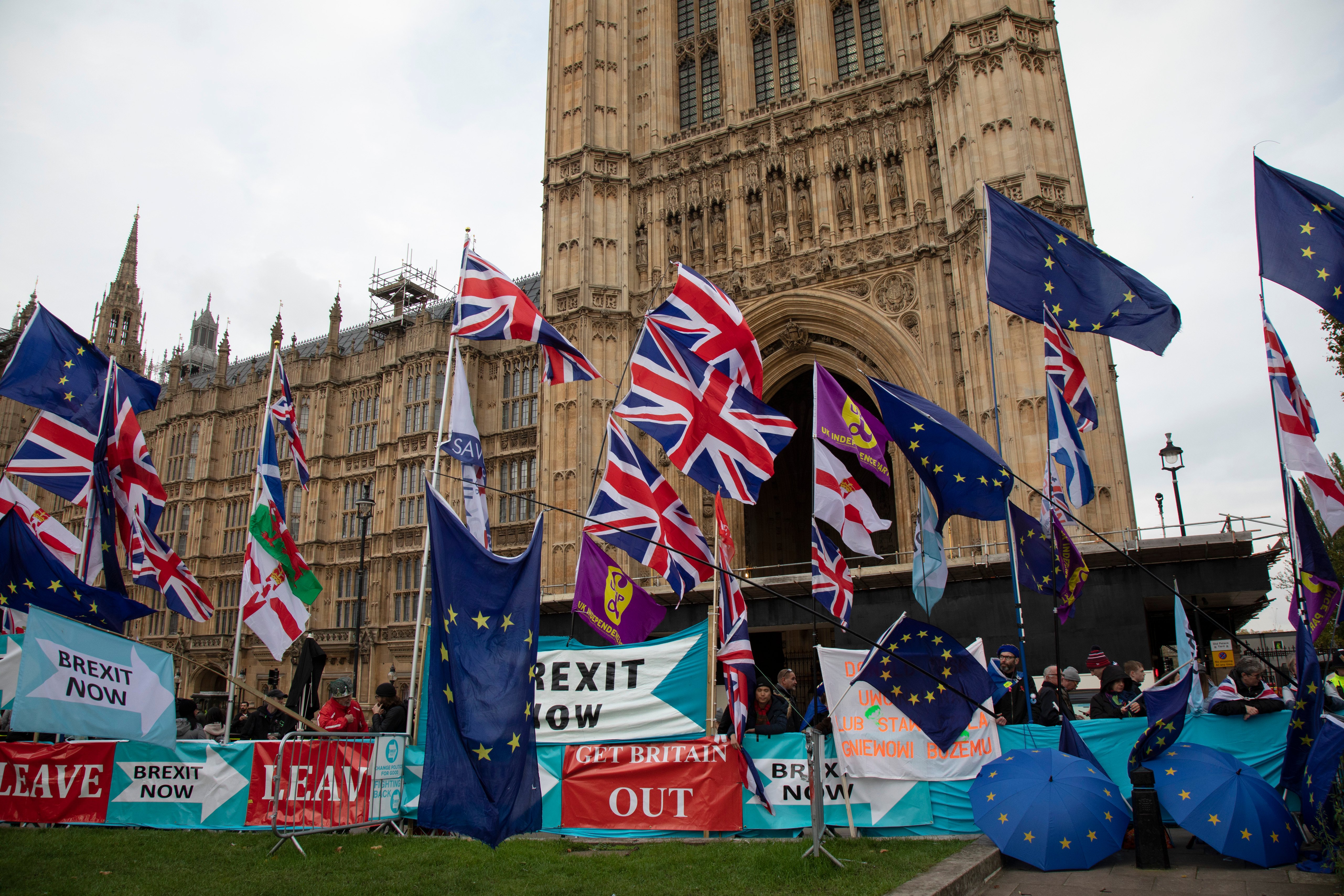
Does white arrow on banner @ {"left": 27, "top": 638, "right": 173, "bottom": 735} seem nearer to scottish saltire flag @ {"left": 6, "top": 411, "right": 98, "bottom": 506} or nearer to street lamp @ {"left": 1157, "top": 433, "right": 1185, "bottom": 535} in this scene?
scottish saltire flag @ {"left": 6, "top": 411, "right": 98, "bottom": 506}

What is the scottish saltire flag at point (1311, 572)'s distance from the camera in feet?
23.4

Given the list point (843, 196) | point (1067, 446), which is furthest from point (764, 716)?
point (843, 196)

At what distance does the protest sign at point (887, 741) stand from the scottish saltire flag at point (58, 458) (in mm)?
9861

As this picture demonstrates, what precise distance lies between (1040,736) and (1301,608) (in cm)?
279

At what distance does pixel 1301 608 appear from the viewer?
6.89 m

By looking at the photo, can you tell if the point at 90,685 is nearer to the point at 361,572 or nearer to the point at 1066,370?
the point at 1066,370

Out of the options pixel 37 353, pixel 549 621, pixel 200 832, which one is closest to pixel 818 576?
pixel 200 832

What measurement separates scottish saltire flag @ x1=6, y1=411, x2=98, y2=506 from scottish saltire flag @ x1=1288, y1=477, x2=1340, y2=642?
13.4m

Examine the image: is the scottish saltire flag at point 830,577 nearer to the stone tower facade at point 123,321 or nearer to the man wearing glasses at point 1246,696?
the man wearing glasses at point 1246,696

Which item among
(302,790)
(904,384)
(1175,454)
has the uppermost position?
(904,384)

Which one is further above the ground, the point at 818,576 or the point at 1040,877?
the point at 818,576

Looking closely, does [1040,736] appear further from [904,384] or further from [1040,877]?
[904,384]

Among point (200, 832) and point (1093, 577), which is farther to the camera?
point (1093, 577)

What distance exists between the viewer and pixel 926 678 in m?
7.83
